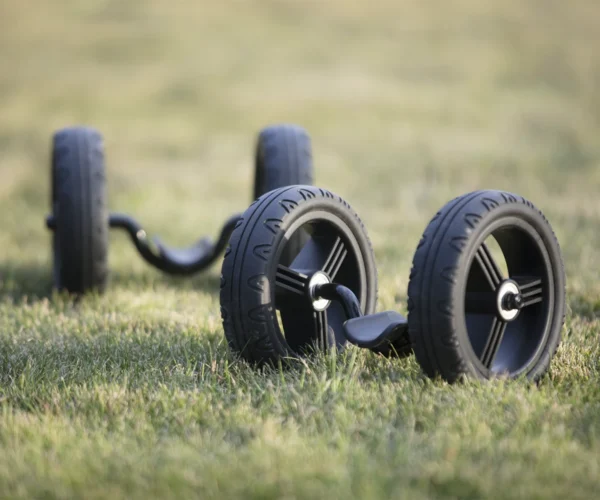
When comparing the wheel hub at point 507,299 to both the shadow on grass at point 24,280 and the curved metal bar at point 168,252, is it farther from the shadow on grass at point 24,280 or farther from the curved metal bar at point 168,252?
the shadow on grass at point 24,280

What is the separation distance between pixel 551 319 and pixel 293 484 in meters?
1.65

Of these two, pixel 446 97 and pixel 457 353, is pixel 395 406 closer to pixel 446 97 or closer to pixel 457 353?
pixel 457 353

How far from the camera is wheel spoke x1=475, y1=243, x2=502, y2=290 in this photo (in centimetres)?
305

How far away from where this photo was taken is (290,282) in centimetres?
338

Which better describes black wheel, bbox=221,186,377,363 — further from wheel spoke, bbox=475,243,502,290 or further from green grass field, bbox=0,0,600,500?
wheel spoke, bbox=475,243,502,290

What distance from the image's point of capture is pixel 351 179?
1184 cm

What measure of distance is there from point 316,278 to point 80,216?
225cm

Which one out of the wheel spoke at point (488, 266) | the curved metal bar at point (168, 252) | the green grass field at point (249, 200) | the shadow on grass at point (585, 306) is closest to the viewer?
the green grass field at point (249, 200)

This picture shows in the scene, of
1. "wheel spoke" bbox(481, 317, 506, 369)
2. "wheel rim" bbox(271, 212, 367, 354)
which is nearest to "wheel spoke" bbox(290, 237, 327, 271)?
"wheel rim" bbox(271, 212, 367, 354)

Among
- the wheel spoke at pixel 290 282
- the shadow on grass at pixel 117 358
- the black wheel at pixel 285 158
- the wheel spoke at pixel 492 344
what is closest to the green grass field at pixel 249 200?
the shadow on grass at pixel 117 358

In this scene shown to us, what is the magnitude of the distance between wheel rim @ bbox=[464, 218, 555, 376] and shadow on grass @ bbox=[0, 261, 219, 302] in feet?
9.69

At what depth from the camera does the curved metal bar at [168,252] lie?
18.3 ft

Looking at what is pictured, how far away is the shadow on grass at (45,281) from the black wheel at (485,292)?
2.99 m

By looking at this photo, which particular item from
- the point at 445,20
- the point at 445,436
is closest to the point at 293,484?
the point at 445,436
